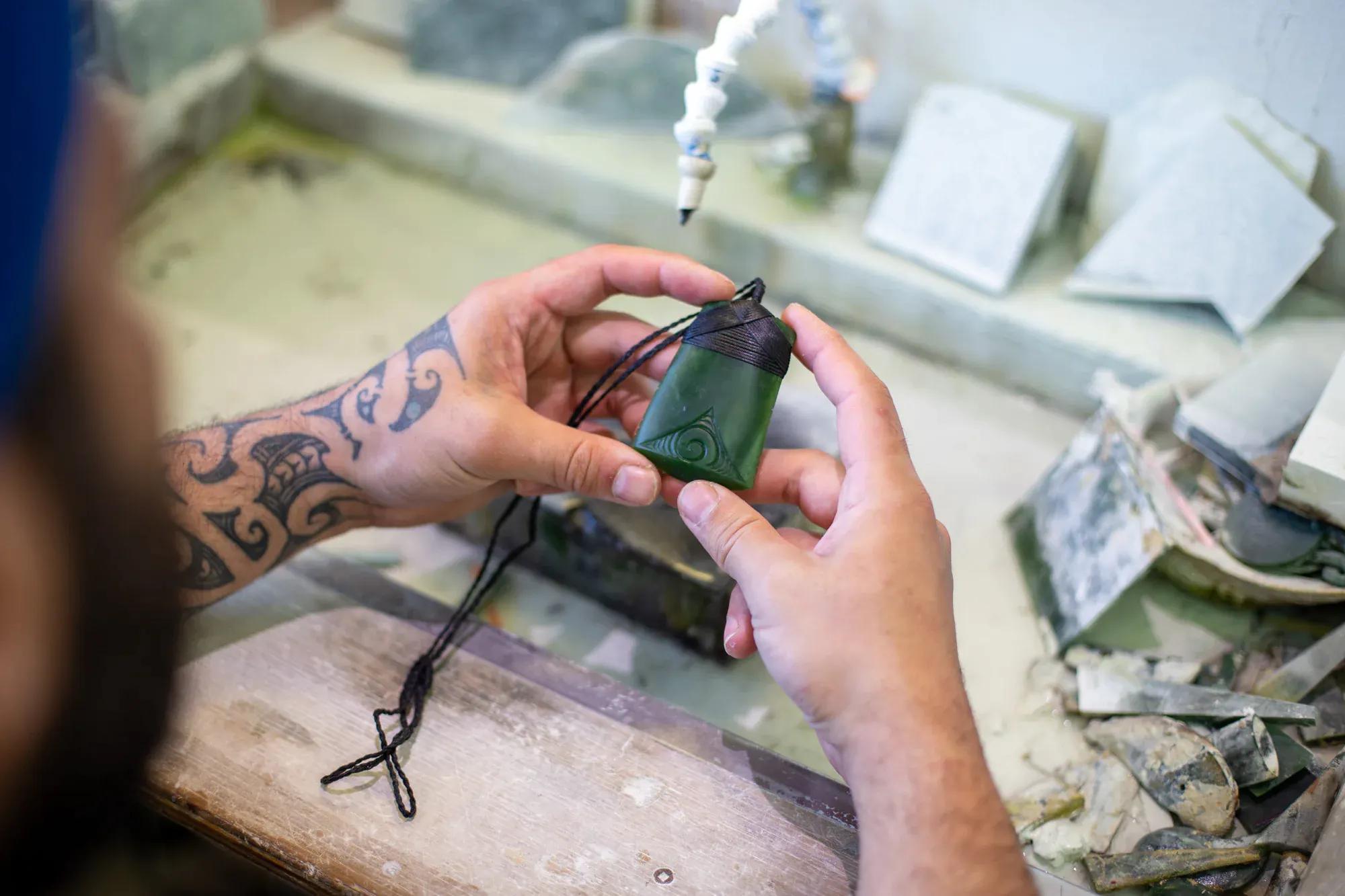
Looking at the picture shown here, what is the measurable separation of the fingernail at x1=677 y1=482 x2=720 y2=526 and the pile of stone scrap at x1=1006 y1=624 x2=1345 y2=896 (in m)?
0.60

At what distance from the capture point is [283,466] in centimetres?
119

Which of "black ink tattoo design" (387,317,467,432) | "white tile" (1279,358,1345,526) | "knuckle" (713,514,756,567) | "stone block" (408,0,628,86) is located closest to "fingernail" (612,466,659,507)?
"knuckle" (713,514,756,567)

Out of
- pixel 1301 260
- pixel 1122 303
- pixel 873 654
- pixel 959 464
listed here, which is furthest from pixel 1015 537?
pixel 873 654

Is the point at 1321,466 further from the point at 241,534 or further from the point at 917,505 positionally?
the point at 241,534

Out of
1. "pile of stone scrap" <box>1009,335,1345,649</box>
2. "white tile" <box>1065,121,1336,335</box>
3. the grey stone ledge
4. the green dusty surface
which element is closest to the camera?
"pile of stone scrap" <box>1009,335,1345,649</box>

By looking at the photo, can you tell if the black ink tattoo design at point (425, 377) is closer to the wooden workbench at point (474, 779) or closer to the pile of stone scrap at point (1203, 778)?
the wooden workbench at point (474, 779)

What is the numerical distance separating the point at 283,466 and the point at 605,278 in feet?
1.57

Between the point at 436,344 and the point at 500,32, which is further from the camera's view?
the point at 500,32

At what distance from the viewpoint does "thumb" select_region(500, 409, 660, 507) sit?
1021 mm

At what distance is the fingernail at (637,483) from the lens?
102 centimetres

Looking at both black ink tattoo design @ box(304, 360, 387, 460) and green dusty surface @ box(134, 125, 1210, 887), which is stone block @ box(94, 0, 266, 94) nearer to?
green dusty surface @ box(134, 125, 1210, 887)

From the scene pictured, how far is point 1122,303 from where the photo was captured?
1.70 metres

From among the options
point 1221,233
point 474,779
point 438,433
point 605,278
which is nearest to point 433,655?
point 474,779

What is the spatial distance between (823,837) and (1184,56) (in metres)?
1.47
